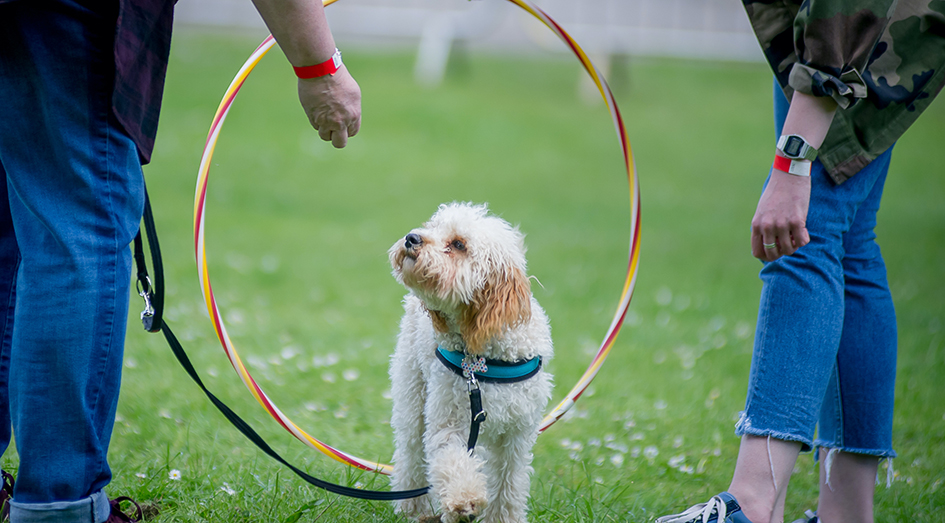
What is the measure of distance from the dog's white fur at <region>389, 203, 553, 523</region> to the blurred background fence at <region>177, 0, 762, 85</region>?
11.6 metres

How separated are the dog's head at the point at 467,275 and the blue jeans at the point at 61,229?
31.9 inches

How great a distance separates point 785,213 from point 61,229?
1.82m

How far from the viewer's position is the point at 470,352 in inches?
92.6

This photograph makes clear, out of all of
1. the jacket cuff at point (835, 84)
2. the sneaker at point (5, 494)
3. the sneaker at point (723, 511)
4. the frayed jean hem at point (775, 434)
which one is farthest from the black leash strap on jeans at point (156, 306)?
the jacket cuff at point (835, 84)

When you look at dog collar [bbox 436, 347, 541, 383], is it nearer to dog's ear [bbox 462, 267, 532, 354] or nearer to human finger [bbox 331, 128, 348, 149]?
dog's ear [bbox 462, 267, 532, 354]

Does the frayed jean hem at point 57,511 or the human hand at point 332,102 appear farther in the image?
the human hand at point 332,102

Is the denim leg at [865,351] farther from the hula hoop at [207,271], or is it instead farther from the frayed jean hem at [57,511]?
the frayed jean hem at [57,511]

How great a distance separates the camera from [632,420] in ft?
13.0

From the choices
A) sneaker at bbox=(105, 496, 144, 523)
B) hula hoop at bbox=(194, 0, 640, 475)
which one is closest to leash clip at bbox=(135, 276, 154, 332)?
hula hoop at bbox=(194, 0, 640, 475)

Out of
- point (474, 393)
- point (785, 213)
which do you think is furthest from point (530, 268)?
point (785, 213)

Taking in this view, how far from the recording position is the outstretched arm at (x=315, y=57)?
200 cm

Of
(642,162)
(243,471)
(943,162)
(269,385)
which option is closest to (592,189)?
(642,162)

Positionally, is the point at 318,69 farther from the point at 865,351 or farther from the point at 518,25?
the point at 518,25

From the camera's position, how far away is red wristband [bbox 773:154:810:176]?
7.09 feet
